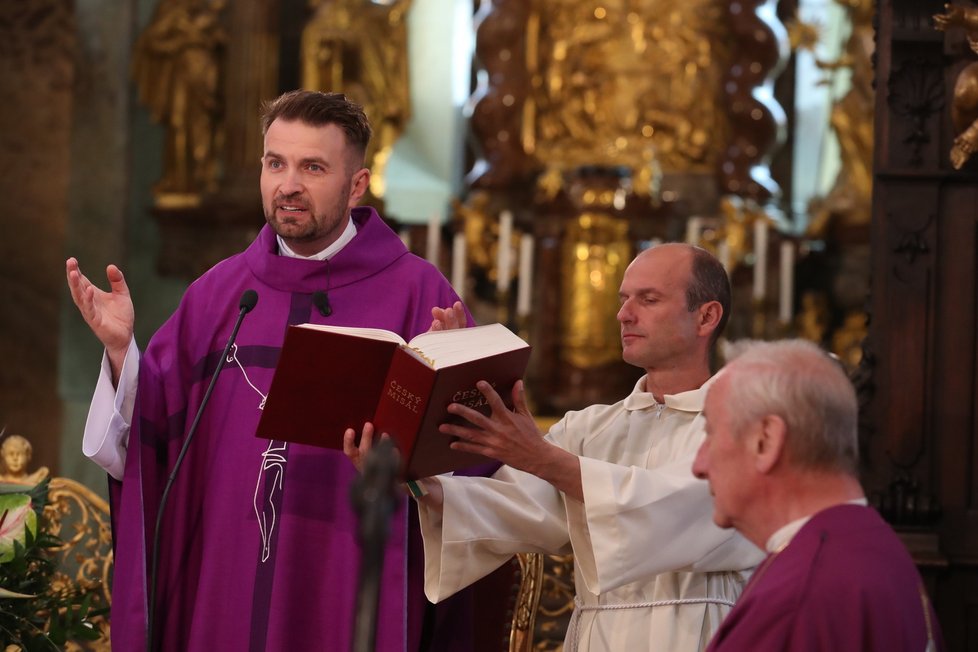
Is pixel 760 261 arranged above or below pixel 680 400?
above

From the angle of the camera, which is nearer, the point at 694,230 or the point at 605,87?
the point at 694,230

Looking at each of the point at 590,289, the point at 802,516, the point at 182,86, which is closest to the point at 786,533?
the point at 802,516

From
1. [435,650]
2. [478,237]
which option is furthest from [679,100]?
[435,650]

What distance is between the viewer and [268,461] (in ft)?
12.4

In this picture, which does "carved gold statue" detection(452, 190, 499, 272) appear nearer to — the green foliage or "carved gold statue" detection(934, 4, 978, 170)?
"carved gold statue" detection(934, 4, 978, 170)

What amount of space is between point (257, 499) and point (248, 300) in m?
0.53

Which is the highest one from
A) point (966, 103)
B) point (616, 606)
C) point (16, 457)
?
point (966, 103)

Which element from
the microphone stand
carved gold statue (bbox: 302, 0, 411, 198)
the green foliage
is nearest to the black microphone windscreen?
the green foliage

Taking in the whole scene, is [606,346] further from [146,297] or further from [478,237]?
[146,297]

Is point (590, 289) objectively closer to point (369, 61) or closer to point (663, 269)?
point (369, 61)

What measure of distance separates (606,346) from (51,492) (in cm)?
431

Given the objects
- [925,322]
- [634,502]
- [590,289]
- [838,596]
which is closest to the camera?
[838,596]

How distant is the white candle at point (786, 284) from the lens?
27.7 ft

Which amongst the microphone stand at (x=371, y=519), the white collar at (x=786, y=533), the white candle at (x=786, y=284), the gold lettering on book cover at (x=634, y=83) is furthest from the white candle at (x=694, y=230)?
the microphone stand at (x=371, y=519)
